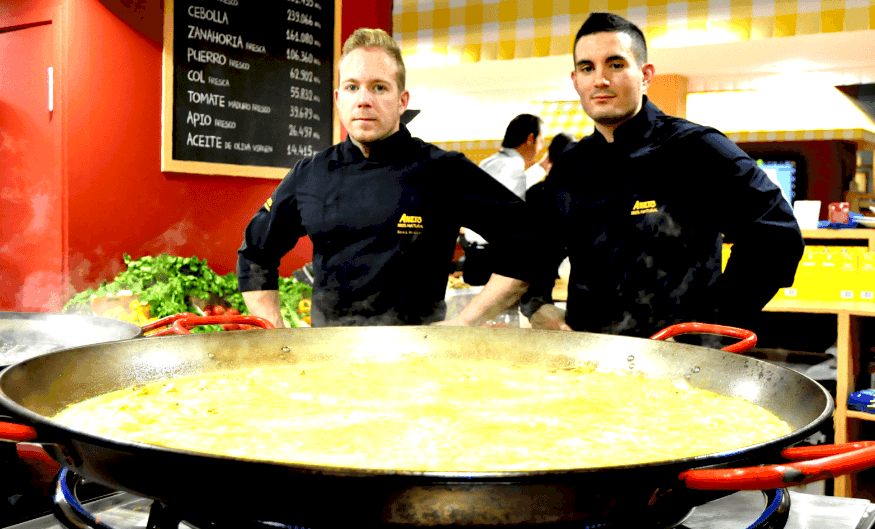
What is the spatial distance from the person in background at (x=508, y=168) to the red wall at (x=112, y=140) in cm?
188

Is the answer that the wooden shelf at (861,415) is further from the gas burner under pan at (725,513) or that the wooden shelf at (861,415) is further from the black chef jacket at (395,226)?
the gas burner under pan at (725,513)

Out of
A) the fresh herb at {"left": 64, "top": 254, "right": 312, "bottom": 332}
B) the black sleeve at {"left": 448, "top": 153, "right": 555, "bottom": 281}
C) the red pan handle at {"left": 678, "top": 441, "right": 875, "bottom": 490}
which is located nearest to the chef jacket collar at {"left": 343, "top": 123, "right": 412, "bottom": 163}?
the black sleeve at {"left": 448, "top": 153, "right": 555, "bottom": 281}

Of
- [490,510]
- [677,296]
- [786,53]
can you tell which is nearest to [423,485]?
[490,510]

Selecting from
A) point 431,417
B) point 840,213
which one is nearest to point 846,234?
point 840,213

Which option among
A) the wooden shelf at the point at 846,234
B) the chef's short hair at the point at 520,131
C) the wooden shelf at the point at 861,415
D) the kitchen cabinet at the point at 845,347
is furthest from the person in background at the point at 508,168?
the wooden shelf at the point at 861,415

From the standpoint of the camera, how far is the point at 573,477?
25.8 inches

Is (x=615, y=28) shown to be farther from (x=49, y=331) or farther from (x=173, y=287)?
(x=173, y=287)

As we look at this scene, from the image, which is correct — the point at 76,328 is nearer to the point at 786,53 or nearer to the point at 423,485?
the point at 423,485

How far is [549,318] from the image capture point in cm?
218

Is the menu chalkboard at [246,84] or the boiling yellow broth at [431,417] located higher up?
the menu chalkboard at [246,84]

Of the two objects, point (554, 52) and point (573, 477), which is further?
point (554, 52)

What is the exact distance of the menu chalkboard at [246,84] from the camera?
3510 mm

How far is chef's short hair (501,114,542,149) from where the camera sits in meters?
5.63

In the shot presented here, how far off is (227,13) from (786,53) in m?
6.39
